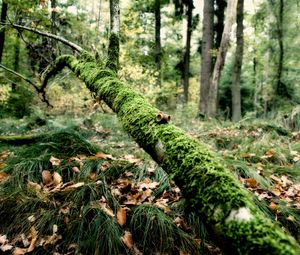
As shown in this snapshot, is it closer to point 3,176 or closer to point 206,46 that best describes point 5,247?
point 3,176

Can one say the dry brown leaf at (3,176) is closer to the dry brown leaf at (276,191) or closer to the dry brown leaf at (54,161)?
the dry brown leaf at (54,161)

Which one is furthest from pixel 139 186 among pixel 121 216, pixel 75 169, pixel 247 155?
pixel 247 155

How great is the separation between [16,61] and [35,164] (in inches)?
634

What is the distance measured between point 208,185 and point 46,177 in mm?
2724

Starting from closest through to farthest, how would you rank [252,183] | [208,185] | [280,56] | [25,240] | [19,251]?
[208,185]
[19,251]
[25,240]
[252,183]
[280,56]

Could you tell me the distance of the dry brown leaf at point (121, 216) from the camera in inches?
124

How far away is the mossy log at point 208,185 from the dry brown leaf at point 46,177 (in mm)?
1618

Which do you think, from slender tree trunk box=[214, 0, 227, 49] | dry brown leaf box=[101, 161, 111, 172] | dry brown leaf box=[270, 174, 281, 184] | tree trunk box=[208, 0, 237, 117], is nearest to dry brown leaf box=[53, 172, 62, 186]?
dry brown leaf box=[101, 161, 111, 172]

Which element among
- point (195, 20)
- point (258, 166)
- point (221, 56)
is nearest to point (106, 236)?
point (258, 166)

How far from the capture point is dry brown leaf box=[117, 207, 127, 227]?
3.15 m

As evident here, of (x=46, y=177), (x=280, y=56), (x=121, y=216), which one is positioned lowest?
(x=121, y=216)

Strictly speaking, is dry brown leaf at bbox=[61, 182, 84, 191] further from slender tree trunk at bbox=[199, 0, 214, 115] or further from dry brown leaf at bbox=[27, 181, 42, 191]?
slender tree trunk at bbox=[199, 0, 214, 115]

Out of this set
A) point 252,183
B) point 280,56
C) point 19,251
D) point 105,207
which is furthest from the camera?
point 280,56

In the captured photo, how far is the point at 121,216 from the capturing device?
319 centimetres
